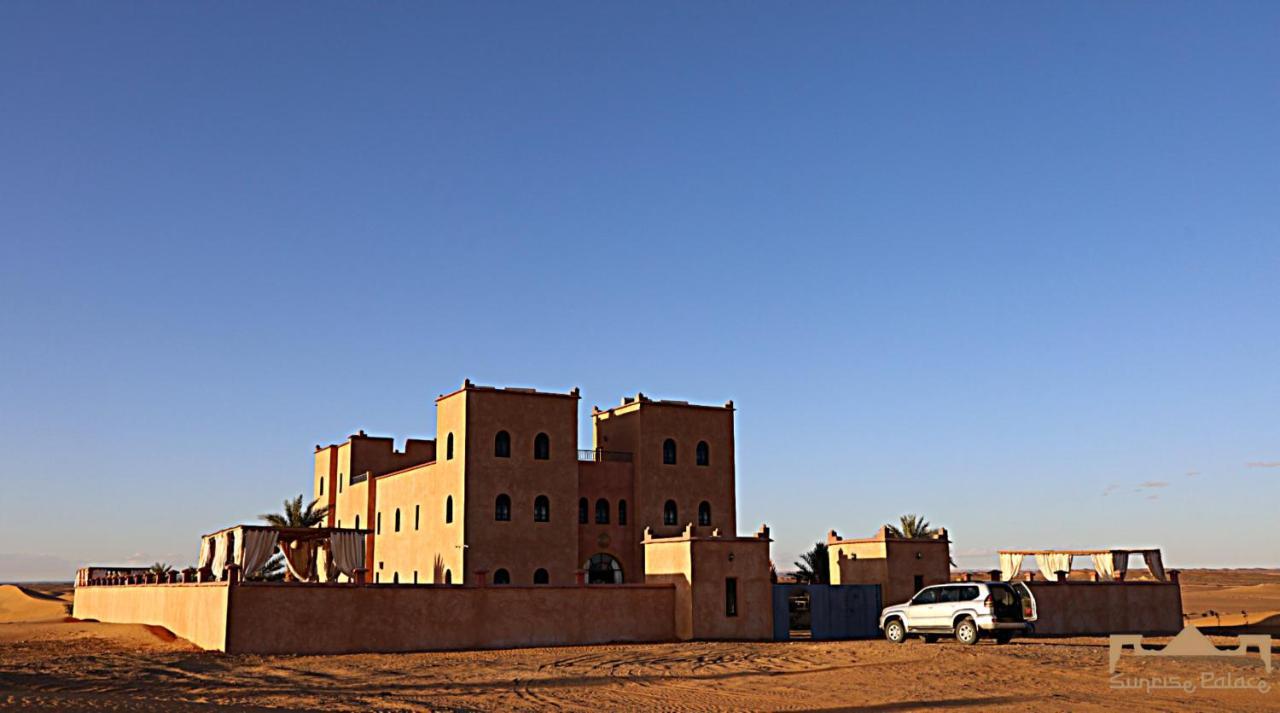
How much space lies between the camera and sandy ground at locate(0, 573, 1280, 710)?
56.4ft

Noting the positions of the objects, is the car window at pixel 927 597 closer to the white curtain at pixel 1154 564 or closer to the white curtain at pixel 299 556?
the white curtain at pixel 1154 564

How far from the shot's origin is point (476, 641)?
28797 millimetres

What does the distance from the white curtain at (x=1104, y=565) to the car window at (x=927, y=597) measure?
14272 millimetres

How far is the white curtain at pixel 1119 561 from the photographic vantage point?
131 ft

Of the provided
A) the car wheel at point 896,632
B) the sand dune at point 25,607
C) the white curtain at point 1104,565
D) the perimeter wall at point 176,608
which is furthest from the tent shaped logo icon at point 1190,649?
the sand dune at point 25,607

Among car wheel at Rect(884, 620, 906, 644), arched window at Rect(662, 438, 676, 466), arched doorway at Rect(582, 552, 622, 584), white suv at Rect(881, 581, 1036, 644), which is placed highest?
arched window at Rect(662, 438, 676, 466)

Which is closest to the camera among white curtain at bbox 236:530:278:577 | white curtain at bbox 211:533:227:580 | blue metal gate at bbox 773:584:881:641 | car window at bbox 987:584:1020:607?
car window at bbox 987:584:1020:607

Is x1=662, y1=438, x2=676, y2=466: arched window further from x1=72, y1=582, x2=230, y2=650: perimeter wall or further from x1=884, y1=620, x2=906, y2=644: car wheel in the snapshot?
x1=72, y1=582, x2=230, y2=650: perimeter wall

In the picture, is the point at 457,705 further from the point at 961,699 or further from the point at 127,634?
the point at 127,634

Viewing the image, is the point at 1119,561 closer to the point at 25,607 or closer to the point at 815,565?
the point at 815,565

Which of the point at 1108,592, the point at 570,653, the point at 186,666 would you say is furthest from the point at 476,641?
the point at 1108,592

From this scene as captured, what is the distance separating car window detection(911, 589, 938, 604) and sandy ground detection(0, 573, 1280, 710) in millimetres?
1128

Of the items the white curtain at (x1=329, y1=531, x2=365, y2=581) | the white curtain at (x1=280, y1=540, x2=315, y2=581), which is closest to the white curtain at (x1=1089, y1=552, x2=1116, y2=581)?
the white curtain at (x1=329, y1=531, x2=365, y2=581)

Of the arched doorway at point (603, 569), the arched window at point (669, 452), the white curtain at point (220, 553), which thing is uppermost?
the arched window at point (669, 452)
